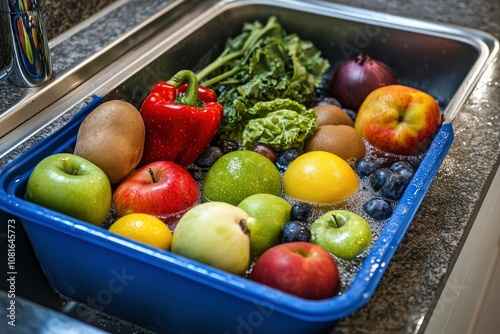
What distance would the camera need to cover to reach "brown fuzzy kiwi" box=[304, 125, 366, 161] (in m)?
1.01

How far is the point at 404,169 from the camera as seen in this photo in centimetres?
96

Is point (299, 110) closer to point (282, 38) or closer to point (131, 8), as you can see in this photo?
point (282, 38)

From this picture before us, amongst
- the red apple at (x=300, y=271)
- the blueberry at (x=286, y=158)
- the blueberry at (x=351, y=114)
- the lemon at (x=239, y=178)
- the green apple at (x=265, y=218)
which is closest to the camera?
the red apple at (x=300, y=271)

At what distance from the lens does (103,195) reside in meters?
0.82

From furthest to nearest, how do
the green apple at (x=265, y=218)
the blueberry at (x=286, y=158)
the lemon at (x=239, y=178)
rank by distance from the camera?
the blueberry at (x=286, y=158) < the lemon at (x=239, y=178) < the green apple at (x=265, y=218)

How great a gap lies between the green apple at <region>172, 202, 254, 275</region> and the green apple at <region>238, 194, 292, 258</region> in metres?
0.04

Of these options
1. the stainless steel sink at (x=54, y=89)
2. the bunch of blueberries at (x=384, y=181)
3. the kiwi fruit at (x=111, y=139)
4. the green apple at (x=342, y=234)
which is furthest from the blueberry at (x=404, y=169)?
the stainless steel sink at (x=54, y=89)

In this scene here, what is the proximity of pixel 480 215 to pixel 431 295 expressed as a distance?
238 millimetres

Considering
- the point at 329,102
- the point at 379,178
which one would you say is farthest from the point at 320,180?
the point at 329,102

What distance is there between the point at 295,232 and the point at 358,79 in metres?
0.47

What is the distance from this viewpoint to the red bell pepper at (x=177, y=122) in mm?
964

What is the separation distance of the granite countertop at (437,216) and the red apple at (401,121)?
0.04m

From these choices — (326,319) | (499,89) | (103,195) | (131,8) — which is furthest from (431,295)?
(131,8)

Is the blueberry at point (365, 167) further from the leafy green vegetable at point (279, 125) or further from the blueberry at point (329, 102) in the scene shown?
the blueberry at point (329, 102)
